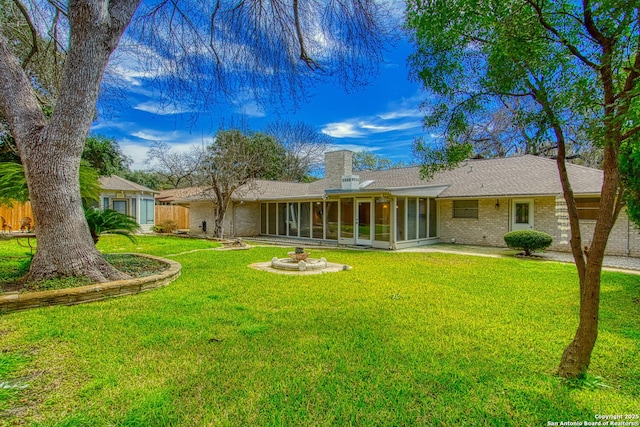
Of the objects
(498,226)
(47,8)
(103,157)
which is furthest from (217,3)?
(103,157)

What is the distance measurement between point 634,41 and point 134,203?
25858 mm

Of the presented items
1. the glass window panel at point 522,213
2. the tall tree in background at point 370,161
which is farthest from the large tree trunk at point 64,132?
the tall tree in background at point 370,161

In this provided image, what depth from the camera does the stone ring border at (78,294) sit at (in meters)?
5.00

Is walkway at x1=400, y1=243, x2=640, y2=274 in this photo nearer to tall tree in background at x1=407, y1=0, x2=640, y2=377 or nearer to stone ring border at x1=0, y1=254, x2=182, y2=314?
tall tree in background at x1=407, y1=0, x2=640, y2=377

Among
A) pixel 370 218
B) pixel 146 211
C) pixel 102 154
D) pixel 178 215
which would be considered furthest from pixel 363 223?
pixel 102 154

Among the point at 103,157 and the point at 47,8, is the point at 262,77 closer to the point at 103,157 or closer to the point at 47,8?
the point at 47,8

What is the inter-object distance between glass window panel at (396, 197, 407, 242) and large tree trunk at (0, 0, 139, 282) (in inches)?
415

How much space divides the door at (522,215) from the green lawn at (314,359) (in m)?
7.29

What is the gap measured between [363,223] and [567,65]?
11507 mm

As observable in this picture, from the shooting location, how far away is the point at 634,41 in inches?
108

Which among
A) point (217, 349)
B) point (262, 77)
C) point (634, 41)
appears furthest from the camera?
point (262, 77)

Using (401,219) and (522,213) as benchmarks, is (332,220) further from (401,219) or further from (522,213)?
(522,213)

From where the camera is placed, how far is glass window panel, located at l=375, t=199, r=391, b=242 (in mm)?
13609

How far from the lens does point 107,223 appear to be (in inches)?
301
